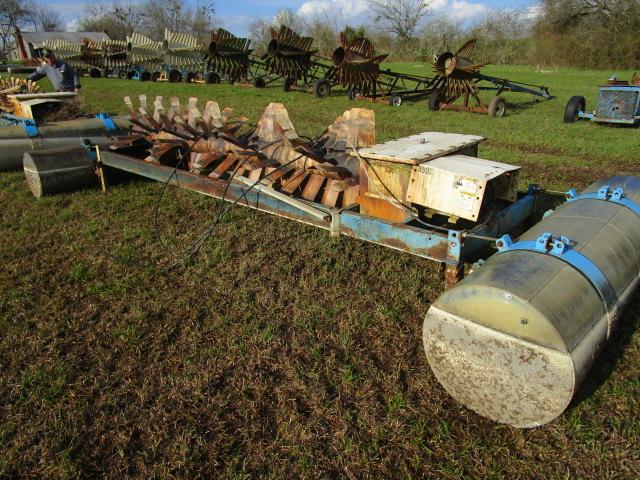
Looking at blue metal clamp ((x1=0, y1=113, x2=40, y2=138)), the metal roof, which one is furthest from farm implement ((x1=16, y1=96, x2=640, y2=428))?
the metal roof

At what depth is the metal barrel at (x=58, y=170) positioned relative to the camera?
5441 millimetres

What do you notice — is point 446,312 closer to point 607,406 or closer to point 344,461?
point 344,461

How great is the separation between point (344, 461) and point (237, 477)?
496 mm

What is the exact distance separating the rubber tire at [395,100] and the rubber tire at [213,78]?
9914 mm

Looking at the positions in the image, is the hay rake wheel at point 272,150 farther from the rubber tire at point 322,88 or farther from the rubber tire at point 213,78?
the rubber tire at point 213,78

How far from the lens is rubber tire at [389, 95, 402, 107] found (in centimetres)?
1383

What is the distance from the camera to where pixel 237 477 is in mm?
2104

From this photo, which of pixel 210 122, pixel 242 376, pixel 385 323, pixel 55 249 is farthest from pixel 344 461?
pixel 210 122

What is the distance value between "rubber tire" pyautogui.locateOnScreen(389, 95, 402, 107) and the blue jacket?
845 centimetres

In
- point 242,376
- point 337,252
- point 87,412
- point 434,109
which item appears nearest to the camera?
point 87,412

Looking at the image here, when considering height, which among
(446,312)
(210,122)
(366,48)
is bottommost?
(446,312)

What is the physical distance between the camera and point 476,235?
2.89m

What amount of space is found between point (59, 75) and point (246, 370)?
8.80 meters

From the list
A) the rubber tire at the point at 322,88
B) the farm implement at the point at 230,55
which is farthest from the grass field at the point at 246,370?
the farm implement at the point at 230,55
